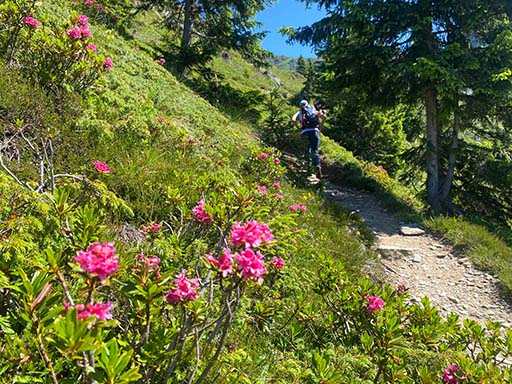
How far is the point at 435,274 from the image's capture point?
6668 mm

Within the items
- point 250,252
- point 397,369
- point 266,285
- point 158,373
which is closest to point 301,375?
point 397,369

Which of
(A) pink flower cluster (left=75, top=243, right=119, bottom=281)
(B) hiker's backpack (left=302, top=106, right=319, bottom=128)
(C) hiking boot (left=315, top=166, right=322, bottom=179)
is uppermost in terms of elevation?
(B) hiker's backpack (left=302, top=106, right=319, bottom=128)

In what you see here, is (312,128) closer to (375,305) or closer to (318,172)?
(318,172)

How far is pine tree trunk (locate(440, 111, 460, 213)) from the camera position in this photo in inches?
407

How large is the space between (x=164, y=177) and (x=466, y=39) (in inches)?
390

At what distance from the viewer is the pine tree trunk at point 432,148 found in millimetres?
10555

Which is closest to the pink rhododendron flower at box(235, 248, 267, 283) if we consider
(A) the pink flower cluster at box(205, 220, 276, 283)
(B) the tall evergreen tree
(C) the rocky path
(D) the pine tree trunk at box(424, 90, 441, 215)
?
(A) the pink flower cluster at box(205, 220, 276, 283)

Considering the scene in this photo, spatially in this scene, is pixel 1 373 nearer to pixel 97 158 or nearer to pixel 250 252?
pixel 250 252

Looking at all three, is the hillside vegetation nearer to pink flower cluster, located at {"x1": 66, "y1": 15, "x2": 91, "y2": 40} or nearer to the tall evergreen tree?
→ pink flower cluster, located at {"x1": 66, "y1": 15, "x2": 91, "y2": 40}

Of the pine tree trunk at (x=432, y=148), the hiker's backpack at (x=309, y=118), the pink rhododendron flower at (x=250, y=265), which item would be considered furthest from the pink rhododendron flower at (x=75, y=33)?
the pine tree trunk at (x=432, y=148)

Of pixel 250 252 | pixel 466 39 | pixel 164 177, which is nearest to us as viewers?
pixel 250 252

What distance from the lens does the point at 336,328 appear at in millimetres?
2895

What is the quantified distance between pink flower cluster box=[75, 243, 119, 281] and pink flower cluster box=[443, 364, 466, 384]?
1931mm

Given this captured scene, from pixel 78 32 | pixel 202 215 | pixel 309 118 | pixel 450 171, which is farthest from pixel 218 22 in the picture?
pixel 202 215
